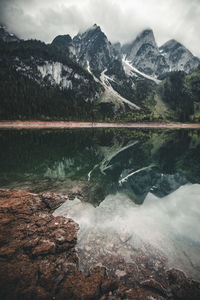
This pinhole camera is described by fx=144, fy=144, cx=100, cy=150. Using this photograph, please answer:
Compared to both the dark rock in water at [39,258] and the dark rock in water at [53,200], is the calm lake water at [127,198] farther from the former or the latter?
the dark rock in water at [39,258]

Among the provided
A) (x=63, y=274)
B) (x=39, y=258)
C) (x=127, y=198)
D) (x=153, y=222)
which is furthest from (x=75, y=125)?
(x=63, y=274)

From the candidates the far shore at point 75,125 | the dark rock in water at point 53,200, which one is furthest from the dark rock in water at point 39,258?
the far shore at point 75,125

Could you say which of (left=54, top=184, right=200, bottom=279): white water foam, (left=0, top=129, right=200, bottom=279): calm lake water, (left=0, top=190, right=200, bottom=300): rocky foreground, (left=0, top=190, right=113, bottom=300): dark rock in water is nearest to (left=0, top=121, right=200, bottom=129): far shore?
(left=0, top=129, right=200, bottom=279): calm lake water

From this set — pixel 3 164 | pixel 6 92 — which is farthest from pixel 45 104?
pixel 3 164

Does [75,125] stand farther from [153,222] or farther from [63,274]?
[63,274]

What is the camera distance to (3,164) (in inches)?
792

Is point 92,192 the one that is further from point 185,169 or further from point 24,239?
point 185,169

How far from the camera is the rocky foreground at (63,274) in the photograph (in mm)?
4996

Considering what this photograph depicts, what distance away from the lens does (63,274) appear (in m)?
5.73

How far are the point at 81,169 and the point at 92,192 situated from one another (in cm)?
694

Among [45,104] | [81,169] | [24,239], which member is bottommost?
[81,169]

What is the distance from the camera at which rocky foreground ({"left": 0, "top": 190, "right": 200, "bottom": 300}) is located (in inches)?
197

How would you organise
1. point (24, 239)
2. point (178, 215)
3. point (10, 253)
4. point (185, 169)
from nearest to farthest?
point (10, 253) < point (24, 239) < point (178, 215) < point (185, 169)

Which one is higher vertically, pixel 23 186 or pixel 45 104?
pixel 45 104
